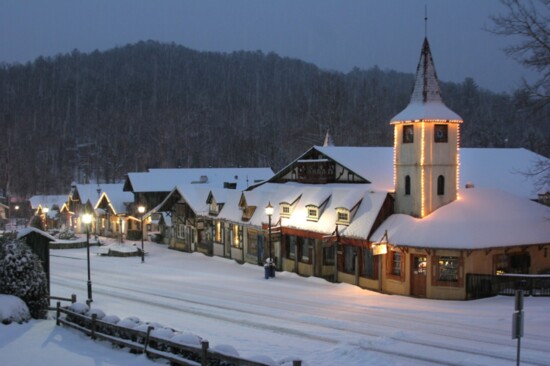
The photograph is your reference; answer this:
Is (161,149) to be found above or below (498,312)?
above

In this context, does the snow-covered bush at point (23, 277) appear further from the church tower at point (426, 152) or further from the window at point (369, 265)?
the church tower at point (426, 152)

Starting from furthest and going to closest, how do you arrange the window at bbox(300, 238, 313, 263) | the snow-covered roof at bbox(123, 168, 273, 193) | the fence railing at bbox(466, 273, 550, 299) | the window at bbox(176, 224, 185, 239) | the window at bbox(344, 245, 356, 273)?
1. the snow-covered roof at bbox(123, 168, 273, 193)
2. the window at bbox(176, 224, 185, 239)
3. the window at bbox(300, 238, 313, 263)
4. the window at bbox(344, 245, 356, 273)
5. the fence railing at bbox(466, 273, 550, 299)

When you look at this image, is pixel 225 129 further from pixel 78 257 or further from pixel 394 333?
pixel 394 333

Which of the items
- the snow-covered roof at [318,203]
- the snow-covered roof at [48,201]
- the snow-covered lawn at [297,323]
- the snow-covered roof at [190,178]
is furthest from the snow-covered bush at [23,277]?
the snow-covered roof at [48,201]

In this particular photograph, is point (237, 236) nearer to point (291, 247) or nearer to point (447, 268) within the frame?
point (291, 247)

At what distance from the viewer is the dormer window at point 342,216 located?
109 feet

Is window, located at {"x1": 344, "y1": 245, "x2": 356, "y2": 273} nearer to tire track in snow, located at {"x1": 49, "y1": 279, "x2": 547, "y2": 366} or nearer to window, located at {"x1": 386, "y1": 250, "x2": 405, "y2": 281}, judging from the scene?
window, located at {"x1": 386, "y1": 250, "x2": 405, "y2": 281}

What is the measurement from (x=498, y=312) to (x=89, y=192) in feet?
180

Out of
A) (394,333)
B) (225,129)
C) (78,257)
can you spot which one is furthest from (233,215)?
(225,129)

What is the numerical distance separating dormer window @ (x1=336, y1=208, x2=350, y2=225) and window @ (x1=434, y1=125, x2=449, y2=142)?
20.5 feet

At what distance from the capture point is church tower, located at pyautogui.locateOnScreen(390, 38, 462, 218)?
3089cm

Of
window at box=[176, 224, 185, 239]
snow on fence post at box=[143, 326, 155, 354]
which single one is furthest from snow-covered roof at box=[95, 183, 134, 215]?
snow on fence post at box=[143, 326, 155, 354]

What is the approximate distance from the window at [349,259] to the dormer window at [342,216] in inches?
59.3

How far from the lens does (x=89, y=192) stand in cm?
6969
